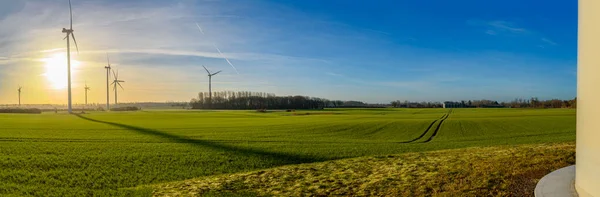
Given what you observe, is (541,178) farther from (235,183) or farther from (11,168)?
(11,168)

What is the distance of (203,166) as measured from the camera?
76.1 ft
